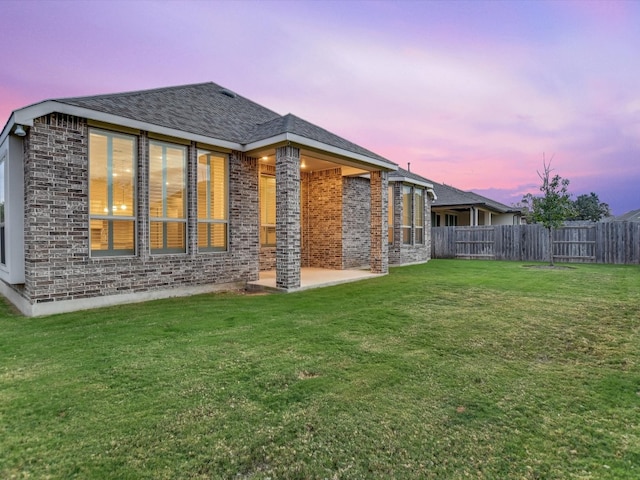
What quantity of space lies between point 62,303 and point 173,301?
6.14 feet

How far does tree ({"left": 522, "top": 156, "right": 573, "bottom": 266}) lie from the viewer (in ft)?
43.4

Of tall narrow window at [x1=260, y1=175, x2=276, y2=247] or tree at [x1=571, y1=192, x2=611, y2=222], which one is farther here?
tree at [x1=571, y1=192, x2=611, y2=222]

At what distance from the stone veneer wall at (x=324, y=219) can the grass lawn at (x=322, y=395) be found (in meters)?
6.59

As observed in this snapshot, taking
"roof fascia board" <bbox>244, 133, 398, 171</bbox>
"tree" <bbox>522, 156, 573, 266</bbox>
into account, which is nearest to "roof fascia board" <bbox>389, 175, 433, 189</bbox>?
"roof fascia board" <bbox>244, 133, 398, 171</bbox>

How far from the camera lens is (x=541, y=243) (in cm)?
1633

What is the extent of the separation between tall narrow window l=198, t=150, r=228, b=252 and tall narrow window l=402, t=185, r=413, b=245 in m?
8.44

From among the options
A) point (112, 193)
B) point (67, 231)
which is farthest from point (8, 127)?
point (67, 231)

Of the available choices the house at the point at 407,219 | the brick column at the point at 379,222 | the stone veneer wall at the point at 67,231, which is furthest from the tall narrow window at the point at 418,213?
the stone veneer wall at the point at 67,231

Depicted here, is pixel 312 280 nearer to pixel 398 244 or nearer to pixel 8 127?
pixel 398 244

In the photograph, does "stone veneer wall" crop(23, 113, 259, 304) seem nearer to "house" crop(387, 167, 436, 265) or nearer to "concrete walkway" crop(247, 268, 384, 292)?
"concrete walkway" crop(247, 268, 384, 292)

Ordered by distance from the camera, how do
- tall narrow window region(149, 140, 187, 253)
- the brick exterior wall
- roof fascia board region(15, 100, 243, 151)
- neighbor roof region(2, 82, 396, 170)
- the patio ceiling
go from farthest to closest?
the brick exterior wall → the patio ceiling → tall narrow window region(149, 140, 187, 253) → neighbor roof region(2, 82, 396, 170) → roof fascia board region(15, 100, 243, 151)

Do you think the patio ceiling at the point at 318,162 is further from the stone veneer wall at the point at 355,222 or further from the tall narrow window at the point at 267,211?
the stone veneer wall at the point at 355,222

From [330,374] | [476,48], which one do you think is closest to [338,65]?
[476,48]

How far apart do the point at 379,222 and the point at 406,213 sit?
3983 millimetres
